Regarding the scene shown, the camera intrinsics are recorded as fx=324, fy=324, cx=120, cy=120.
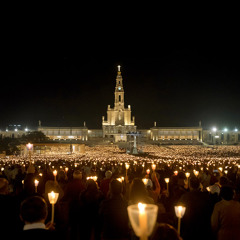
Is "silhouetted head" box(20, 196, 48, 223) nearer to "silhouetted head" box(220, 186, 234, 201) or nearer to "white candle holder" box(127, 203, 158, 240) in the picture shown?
"white candle holder" box(127, 203, 158, 240)

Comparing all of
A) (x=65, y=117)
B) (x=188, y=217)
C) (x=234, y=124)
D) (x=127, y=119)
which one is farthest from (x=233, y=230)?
(x=234, y=124)

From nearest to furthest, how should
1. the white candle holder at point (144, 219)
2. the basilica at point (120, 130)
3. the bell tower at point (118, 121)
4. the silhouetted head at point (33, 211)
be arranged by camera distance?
the white candle holder at point (144, 219), the silhouetted head at point (33, 211), the bell tower at point (118, 121), the basilica at point (120, 130)

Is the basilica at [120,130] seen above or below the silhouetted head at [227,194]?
above

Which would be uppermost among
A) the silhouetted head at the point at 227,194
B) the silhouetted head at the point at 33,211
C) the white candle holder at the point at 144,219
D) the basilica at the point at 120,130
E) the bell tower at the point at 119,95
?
the bell tower at the point at 119,95

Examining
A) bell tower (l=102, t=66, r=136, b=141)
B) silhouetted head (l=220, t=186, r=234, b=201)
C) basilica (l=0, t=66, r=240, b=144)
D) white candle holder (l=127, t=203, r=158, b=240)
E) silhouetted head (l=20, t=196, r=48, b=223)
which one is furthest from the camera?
basilica (l=0, t=66, r=240, b=144)

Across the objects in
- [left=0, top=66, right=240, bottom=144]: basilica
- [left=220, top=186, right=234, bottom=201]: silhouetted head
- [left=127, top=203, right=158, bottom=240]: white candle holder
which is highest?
[left=0, top=66, right=240, bottom=144]: basilica

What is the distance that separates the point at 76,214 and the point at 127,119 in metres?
104

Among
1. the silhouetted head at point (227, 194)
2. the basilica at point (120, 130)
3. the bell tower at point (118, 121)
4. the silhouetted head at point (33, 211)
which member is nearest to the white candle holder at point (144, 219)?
the silhouetted head at point (33, 211)

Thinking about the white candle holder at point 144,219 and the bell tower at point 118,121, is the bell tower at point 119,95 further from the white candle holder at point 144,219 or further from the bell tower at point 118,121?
the white candle holder at point 144,219

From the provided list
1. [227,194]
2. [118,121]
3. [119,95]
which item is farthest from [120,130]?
[227,194]

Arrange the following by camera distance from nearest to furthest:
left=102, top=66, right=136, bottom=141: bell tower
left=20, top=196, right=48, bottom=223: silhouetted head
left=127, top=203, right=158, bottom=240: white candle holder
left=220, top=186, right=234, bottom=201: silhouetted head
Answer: left=127, top=203, right=158, bottom=240: white candle holder
left=20, top=196, right=48, bottom=223: silhouetted head
left=220, top=186, right=234, bottom=201: silhouetted head
left=102, top=66, right=136, bottom=141: bell tower

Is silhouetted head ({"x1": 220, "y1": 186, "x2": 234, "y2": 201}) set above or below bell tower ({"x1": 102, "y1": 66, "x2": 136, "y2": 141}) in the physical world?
below

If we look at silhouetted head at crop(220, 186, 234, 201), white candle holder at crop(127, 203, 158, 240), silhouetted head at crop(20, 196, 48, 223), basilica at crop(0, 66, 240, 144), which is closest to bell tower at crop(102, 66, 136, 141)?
basilica at crop(0, 66, 240, 144)

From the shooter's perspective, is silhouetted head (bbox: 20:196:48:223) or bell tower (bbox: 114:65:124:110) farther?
bell tower (bbox: 114:65:124:110)
